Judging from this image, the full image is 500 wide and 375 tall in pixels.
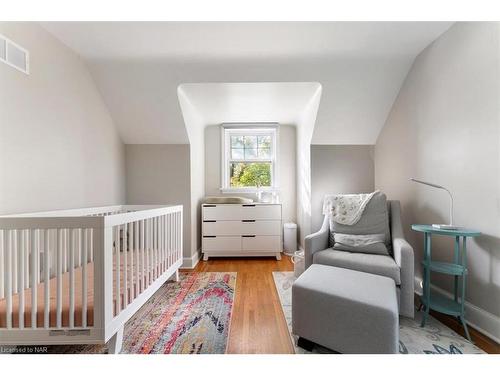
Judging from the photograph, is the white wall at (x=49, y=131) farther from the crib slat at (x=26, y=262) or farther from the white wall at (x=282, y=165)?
the white wall at (x=282, y=165)

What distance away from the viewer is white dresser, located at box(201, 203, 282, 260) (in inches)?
118

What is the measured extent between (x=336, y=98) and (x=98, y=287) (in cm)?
253

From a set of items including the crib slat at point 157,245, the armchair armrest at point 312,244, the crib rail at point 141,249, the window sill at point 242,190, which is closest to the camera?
the crib rail at point 141,249

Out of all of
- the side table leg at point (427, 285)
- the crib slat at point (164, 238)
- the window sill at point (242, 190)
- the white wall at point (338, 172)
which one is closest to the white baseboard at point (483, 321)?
the side table leg at point (427, 285)

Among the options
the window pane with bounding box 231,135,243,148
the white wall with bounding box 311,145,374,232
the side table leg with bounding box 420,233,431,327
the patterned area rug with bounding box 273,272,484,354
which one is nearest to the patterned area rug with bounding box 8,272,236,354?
the patterned area rug with bounding box 273,272,484,354

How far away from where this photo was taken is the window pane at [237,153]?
3559 millimetres

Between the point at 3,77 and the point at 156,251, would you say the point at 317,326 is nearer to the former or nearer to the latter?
the point at 156,251

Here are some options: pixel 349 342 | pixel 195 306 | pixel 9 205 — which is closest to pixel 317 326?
pixel 349 342

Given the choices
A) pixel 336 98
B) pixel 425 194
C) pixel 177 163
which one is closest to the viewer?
pixel 425 194

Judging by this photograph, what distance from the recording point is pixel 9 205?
51.9 inches

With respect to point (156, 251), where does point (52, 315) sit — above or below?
below

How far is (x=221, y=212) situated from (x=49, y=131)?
6.33 feet

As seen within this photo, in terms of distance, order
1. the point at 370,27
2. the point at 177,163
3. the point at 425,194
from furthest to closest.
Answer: the point at 177,163, the point at 425,194, the point at 370,27

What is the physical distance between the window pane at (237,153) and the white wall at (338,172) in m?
1.21
